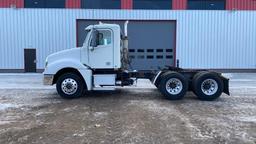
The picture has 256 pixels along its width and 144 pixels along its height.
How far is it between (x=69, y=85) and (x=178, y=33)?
13.7 m

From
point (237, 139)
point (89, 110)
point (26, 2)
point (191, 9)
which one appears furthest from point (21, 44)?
point (237, 139)

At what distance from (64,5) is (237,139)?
62.6 ft

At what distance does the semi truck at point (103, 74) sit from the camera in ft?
41.1

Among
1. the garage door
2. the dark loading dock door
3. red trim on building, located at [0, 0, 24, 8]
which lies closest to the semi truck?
the garage door

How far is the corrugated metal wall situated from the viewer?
79.5 feet

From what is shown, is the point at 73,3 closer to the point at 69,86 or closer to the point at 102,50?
the point at 102,50

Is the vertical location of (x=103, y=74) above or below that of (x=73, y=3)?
below

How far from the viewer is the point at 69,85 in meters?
12.7

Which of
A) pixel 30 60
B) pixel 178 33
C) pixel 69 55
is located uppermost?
pixel 178 33

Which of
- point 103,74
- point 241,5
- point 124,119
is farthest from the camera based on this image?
point 241,5

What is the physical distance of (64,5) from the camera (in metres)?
24.4

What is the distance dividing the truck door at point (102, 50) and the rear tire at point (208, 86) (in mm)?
3073

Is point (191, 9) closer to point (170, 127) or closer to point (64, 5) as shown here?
point (64, 5)

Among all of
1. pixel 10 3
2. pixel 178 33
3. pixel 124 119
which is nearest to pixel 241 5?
pixel 178 33
